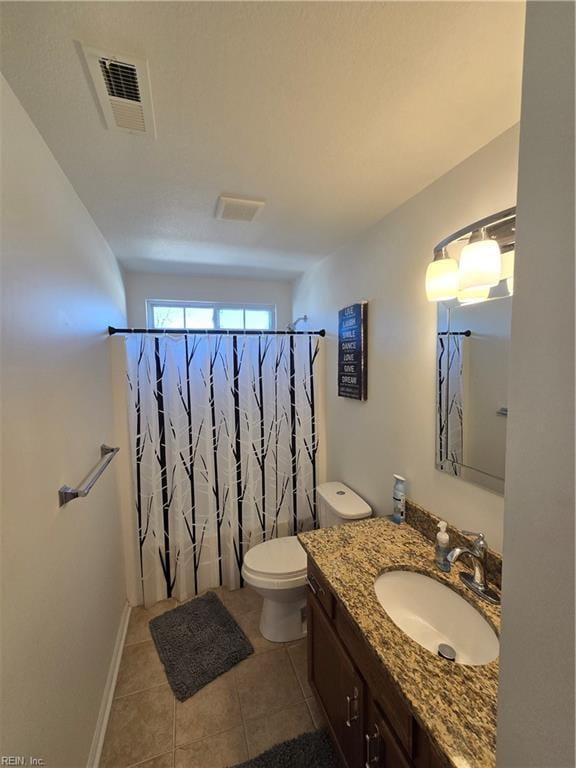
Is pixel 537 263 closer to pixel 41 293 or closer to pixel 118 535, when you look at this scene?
pixel 41 293

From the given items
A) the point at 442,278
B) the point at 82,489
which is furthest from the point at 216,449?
the point at 442,278

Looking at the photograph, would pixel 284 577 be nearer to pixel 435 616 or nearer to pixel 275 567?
pixel 275 567

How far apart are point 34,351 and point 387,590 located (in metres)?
1.43

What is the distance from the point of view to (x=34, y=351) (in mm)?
920

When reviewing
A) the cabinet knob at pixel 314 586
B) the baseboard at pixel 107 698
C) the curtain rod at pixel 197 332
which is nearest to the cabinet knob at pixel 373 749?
the cabinet knob at pixel 314 586

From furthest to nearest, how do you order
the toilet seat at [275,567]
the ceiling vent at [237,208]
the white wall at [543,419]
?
the toilet seat at [275,567] < the ceiling vent at [237,208] < the white wall at [543,419]

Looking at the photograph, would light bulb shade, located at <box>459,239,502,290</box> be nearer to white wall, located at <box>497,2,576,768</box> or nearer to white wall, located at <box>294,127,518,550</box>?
white wall, located at <box>294,127,518,550</box>

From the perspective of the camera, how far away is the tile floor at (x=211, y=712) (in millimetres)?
1275

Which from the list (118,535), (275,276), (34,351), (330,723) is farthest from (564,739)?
(275,276)

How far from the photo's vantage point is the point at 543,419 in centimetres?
41

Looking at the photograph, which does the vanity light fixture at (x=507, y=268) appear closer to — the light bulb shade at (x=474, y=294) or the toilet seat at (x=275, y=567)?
the light bulb shade at (x=474, y=294)

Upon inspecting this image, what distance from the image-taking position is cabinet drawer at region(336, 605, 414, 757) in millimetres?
767

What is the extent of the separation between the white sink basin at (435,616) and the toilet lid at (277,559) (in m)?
0.69

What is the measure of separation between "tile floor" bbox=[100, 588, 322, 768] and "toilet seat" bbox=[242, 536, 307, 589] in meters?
0.41
